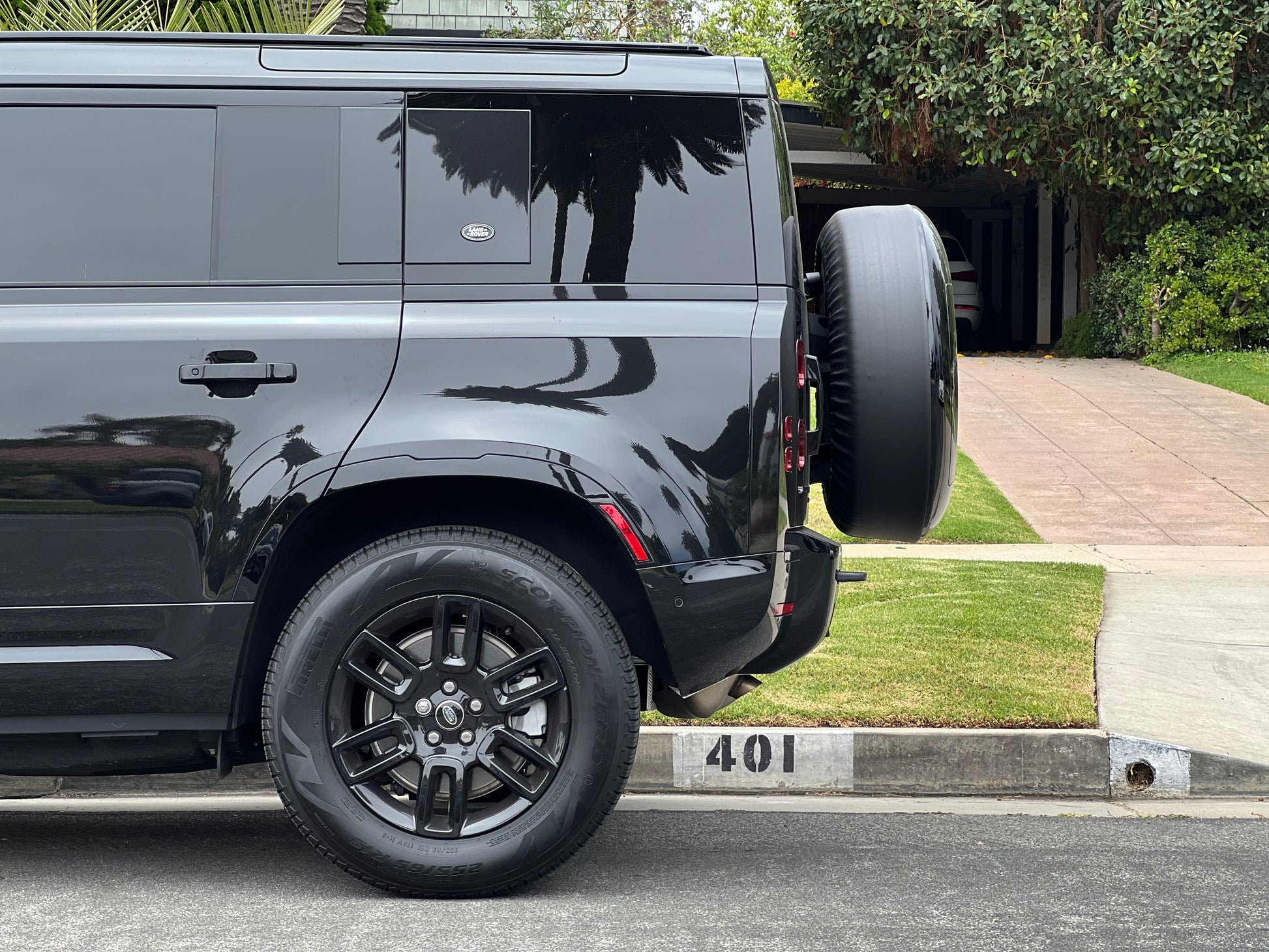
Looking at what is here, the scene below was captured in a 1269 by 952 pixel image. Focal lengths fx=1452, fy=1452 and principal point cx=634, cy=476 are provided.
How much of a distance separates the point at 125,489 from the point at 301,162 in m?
0.97

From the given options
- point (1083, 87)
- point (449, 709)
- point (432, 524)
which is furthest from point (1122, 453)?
point (449, 709)

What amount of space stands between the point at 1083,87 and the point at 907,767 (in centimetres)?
1319

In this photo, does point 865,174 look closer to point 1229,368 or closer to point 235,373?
point 1229,368

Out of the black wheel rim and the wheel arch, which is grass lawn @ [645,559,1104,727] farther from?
the black wheel rim

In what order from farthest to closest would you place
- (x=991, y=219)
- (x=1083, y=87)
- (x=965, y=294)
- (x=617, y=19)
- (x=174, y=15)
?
(x=991, y=219) → (x=617, y=19) → (x=965, y=294) → (x=1083, y=87) → (x=174, y=15)

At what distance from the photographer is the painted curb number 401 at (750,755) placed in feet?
17.2

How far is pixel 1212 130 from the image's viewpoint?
649 inches

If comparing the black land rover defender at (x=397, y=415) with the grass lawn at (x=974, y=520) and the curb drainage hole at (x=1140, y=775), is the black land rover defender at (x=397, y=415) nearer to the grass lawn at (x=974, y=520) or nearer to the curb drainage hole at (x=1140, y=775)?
the curb drainage hole at (x=1140, y=775)

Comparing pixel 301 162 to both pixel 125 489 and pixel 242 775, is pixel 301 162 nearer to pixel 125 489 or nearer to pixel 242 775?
pixel 125 489

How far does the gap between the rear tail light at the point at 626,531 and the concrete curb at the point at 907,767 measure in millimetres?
1697

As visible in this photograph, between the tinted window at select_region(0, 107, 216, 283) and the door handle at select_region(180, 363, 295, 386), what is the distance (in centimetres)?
26

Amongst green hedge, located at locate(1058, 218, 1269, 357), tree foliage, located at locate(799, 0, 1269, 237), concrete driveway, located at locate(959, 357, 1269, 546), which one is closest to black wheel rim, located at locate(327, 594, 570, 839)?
concrete driveway, located at locate(959, 357, 1269, 546)

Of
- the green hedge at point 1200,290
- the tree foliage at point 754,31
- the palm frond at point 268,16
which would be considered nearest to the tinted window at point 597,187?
the palm frond at point 268,16

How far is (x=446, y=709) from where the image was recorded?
12.3 feet
